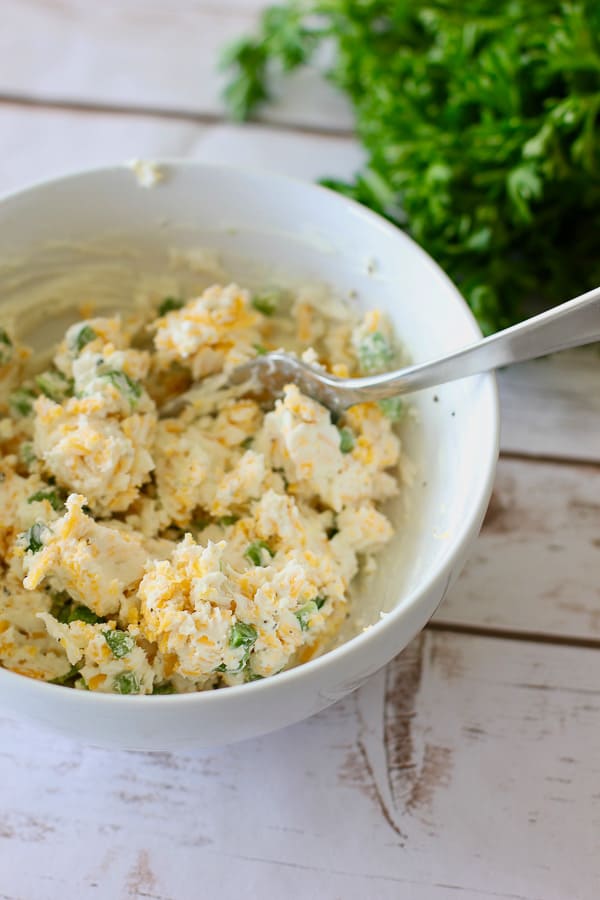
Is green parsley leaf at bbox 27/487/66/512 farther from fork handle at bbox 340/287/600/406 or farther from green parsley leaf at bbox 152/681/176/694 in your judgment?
fork handle at bbox 340/287/600/406

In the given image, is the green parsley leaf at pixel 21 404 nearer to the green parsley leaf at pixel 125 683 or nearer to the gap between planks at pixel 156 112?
the green parsley leaf at pixel 125 683

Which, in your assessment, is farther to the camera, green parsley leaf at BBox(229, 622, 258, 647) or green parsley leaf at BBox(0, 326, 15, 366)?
green parsley leaf at BBox(0, 326, 15, 366)

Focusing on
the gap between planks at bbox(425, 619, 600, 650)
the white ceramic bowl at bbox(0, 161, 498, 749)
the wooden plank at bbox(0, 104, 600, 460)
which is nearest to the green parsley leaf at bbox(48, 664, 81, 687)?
the white ceramic bowl at bbox(0, 161, 498, 749)

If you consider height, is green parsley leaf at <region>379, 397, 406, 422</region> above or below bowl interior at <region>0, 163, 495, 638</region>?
below

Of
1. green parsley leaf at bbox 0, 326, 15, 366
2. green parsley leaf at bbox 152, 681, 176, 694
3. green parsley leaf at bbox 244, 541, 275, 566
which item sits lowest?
green parsley leaf at bbox 152, 681, 176, 694

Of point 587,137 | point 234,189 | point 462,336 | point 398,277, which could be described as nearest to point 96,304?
point 234,189

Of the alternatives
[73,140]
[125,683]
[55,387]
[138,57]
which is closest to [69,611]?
[125,683]

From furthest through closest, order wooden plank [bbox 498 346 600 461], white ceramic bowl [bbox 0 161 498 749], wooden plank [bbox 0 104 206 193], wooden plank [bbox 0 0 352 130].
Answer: wooden plank [bbox 0 0 352 130] < wooden plank [bbox 0 104 206 193] < wooden plank [bbox 498 346 600 461] < white ceramic bowl [bbox 0 161 498 749]

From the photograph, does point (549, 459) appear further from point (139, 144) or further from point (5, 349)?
point (139, 144)
